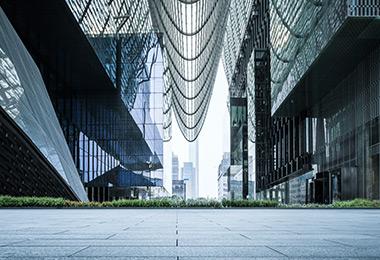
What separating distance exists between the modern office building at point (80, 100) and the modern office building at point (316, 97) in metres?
12.6

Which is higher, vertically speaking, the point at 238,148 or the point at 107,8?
the point at 107,8

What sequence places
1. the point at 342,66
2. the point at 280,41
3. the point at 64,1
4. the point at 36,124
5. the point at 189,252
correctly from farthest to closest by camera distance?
the point at 280,41, the point at 342,66, the point at 64,1, the point at 36,124, the point at 189,252

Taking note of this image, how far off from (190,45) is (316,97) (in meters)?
29.7

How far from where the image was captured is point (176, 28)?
66375 millimetres

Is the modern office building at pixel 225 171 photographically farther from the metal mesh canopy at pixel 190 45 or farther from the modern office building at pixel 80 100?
the modern office building at pixel 80 100

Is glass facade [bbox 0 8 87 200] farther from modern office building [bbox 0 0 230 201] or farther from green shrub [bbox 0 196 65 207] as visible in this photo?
green shrub [bbox 0 196 65 207]

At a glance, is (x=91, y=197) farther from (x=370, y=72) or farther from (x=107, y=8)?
(x=370, y=72)

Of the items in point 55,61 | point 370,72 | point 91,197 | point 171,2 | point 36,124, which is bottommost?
point 91,197

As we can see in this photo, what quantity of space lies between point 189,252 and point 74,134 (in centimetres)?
5395

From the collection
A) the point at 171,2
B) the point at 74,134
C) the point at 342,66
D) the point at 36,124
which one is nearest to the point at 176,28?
the point at 171,2

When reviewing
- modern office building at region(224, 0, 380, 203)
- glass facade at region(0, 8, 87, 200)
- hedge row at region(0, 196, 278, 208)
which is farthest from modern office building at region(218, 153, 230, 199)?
hedge row at region(0, 196, 278, 208)

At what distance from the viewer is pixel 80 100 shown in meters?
56.9

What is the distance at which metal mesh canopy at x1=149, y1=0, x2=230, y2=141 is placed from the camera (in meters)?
61.6

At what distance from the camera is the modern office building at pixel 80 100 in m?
26.8
